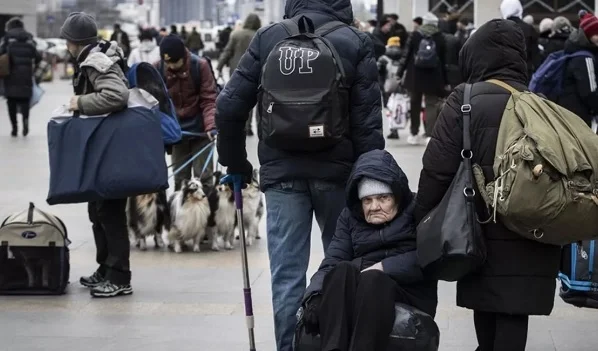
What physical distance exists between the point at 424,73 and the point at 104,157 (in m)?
11.0

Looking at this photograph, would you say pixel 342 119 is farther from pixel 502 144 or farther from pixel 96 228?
pixel 96 228

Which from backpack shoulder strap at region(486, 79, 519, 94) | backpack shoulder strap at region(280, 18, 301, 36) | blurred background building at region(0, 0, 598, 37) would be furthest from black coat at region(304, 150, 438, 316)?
blurred background building at region(0, 0, 598, 37)

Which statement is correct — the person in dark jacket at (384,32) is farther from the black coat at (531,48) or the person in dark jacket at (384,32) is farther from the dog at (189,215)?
the dog at (189,215)

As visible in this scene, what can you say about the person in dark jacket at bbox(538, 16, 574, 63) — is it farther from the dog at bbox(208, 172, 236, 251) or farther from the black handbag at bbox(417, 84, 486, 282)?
the black handbag at bbox(417, 84, 486, 282)

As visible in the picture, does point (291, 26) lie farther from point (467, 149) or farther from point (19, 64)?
point (19, 64)

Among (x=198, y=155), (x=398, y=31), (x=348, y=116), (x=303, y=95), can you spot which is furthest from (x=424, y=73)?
(x=303, y=95)

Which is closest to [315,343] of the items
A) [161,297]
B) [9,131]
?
[161,297]

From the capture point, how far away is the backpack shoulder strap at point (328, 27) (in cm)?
598

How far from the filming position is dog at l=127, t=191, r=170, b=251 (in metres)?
10.7

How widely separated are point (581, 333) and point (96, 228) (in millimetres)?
3310

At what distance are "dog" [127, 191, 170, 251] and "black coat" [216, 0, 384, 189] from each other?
4.58 metres

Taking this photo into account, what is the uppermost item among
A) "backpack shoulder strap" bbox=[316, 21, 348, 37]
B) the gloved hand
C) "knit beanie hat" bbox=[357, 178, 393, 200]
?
"backpack shoulder strap" bbox=[316, 21, 348, 37]

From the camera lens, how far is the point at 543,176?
5.17 m

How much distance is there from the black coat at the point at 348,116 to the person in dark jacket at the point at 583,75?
5604 mm
